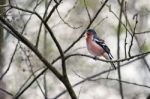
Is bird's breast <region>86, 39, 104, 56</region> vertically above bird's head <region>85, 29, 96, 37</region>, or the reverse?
bird's head <region>85, 29, 96, 37</region>

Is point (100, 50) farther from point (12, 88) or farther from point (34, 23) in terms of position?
point (34, 23)

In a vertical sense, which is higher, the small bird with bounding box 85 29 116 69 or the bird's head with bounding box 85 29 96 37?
the bird's head with bounding box 85 29 96 37

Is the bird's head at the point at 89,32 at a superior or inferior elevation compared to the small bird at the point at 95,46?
superior

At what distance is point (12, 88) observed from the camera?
36.0 ft

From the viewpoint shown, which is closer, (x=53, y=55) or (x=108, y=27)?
(x=53, y=55)

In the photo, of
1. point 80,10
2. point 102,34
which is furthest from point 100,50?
point 80,10

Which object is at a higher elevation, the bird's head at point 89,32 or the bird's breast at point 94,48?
the bird's head at point 89,32

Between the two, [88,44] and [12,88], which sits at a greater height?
[12,88]

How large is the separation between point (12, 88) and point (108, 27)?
2834 millimetres

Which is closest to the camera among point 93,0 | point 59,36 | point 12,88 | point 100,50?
point 100,50

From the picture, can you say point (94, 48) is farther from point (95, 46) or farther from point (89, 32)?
point (89, 32)

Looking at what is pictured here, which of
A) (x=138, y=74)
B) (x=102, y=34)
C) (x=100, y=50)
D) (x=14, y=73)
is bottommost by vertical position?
(x=100, y=50)

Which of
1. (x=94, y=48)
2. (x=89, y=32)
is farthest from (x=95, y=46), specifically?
(x=89, y=32)

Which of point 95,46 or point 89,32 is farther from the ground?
point 89,32
